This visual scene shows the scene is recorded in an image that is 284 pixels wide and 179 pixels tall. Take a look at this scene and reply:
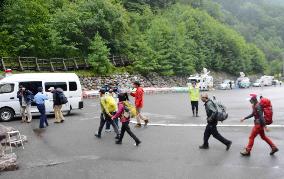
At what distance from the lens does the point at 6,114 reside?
19.5 meters

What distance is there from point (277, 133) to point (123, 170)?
26.0ft

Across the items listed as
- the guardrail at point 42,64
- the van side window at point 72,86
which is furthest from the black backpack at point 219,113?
the guardrail at point 42,64

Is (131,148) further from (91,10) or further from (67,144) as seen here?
(91,10)

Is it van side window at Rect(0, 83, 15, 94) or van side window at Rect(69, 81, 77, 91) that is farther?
van side window at Rect(69, 81, 77, 91)

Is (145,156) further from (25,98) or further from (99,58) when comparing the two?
(99,58)

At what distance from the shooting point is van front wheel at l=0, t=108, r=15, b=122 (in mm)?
19406

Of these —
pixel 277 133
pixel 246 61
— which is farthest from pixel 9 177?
pixel 246 61

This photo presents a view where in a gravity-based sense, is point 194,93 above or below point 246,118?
above

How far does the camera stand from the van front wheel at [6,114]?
19.4 m

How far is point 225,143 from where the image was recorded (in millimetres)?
12031

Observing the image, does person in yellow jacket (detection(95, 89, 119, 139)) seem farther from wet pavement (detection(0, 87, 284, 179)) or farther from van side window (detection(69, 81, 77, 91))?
van side window (detection(69, 81, 77, 91))

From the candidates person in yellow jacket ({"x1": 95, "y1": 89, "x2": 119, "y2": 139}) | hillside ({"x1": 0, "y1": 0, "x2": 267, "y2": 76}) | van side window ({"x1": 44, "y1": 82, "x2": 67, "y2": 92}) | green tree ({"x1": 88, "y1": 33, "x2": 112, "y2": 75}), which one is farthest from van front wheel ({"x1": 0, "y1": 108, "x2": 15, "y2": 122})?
green tree ({"x1": 88, "y1": 33, "x2": 112, "y2": 75})

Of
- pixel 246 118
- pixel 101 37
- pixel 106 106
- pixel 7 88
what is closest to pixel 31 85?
pixel 7 88

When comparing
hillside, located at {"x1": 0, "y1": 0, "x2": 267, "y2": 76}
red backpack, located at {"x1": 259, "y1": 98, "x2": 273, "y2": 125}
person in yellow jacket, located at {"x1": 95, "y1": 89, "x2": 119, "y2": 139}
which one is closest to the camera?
red backpack, located at {"x1": 259, "y1": 98, "x2": 273, "y2": 125}
